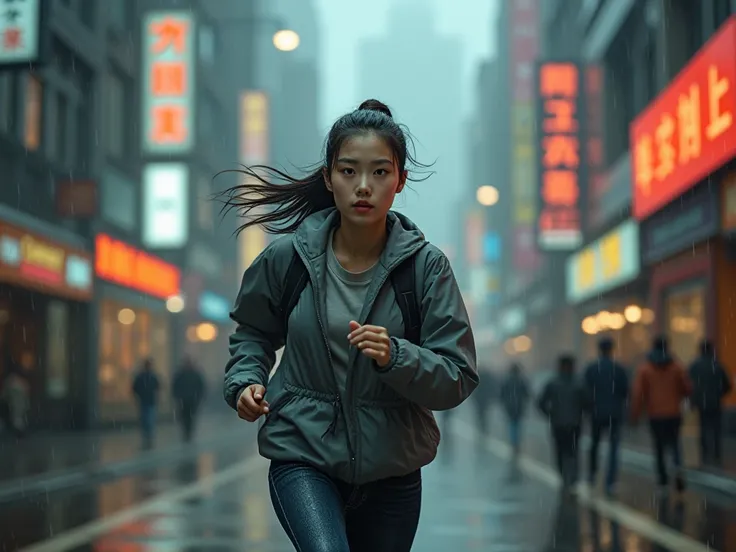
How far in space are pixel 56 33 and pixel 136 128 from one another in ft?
25.7

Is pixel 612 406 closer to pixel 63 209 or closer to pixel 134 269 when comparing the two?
pixel 63 209

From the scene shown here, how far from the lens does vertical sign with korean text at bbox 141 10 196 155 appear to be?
35.6m

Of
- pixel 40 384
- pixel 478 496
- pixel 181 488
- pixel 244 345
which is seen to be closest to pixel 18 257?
pixel 40 384

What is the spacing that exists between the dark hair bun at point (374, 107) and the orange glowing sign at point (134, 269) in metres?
27.9

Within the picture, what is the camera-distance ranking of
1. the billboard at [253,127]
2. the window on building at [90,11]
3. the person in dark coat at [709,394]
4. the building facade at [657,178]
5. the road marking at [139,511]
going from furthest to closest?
the billboard at [253,127]
the window on building at [90,11]
the building facade at [657,178]
the person in dark coat at [709,394]
the road marking at [139,511]

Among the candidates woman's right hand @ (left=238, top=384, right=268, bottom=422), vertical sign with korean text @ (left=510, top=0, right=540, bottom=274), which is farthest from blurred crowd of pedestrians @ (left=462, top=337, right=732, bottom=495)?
vertical sign with korean text @ (left=510, top=0, right=540, bottom=274)

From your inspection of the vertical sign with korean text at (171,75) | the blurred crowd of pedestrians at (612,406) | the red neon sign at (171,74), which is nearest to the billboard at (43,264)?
the vertical sign with korean text at (171,75)

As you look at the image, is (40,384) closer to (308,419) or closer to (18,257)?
(18,257)

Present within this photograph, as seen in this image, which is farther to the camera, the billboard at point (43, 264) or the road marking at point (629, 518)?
the billboard at point (43, 264)

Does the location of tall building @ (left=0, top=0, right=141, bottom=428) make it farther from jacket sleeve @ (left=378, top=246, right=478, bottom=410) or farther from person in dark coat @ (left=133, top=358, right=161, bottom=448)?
jacket sleeve @ (left=378, top=246, right=478, bottom=410)

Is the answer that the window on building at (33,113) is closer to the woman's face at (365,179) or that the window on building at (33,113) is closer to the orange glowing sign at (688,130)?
the orange glowing sign at (688,130)

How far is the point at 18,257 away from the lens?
24.2m

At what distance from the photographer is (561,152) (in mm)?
41438

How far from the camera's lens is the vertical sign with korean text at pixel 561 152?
41.4 m
